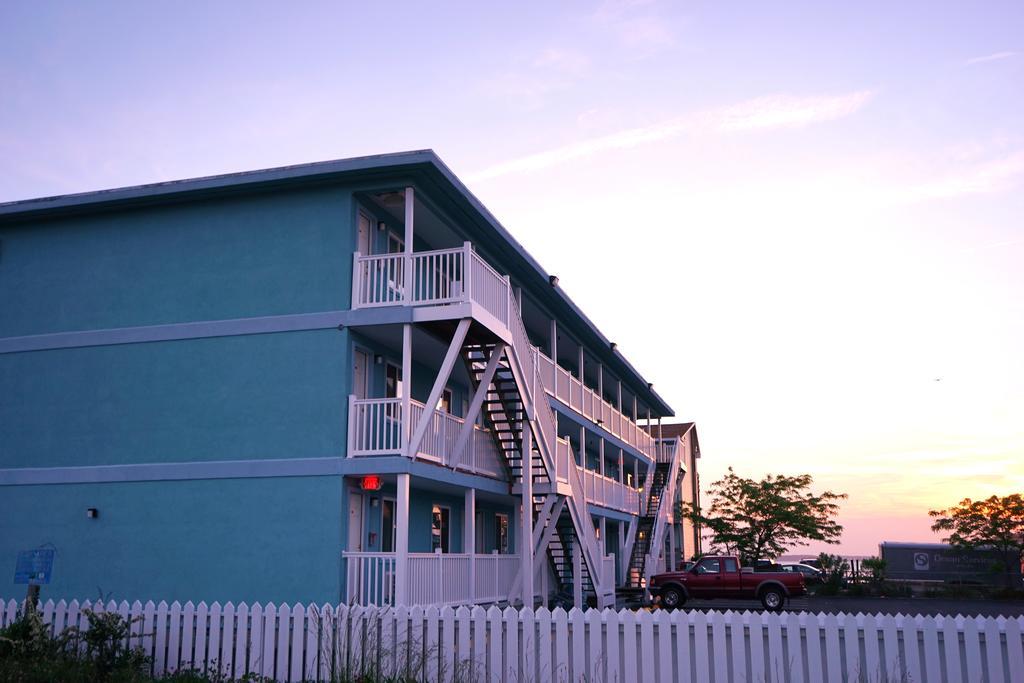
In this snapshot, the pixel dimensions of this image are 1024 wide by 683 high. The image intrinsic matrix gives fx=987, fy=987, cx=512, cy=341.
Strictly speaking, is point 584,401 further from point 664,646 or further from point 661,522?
point 664,646

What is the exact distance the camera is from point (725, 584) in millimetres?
31422

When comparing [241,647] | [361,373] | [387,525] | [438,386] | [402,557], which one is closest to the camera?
[241,647]

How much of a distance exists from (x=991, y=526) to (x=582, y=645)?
37.9 meters

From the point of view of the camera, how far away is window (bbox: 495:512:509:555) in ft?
91.8

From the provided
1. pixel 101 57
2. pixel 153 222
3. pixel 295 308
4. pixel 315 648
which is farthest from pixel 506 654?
pixel 101 57

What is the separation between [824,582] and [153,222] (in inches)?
1352

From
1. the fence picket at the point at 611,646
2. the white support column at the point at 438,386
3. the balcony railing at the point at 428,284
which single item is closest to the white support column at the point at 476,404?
the balcony railing at the point at 428,284

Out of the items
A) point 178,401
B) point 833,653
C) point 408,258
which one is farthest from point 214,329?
point 833,653

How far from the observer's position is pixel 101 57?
20.0m

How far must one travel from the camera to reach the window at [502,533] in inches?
1101

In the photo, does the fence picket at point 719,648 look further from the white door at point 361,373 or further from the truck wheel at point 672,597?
the truck wheel at point 672,597

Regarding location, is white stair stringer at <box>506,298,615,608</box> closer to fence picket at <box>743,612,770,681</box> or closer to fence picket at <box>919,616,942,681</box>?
fence picket at <box>743,612,770,681</box>

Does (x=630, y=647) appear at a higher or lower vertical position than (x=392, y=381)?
lower

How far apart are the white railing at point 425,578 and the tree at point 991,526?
1199 inches
